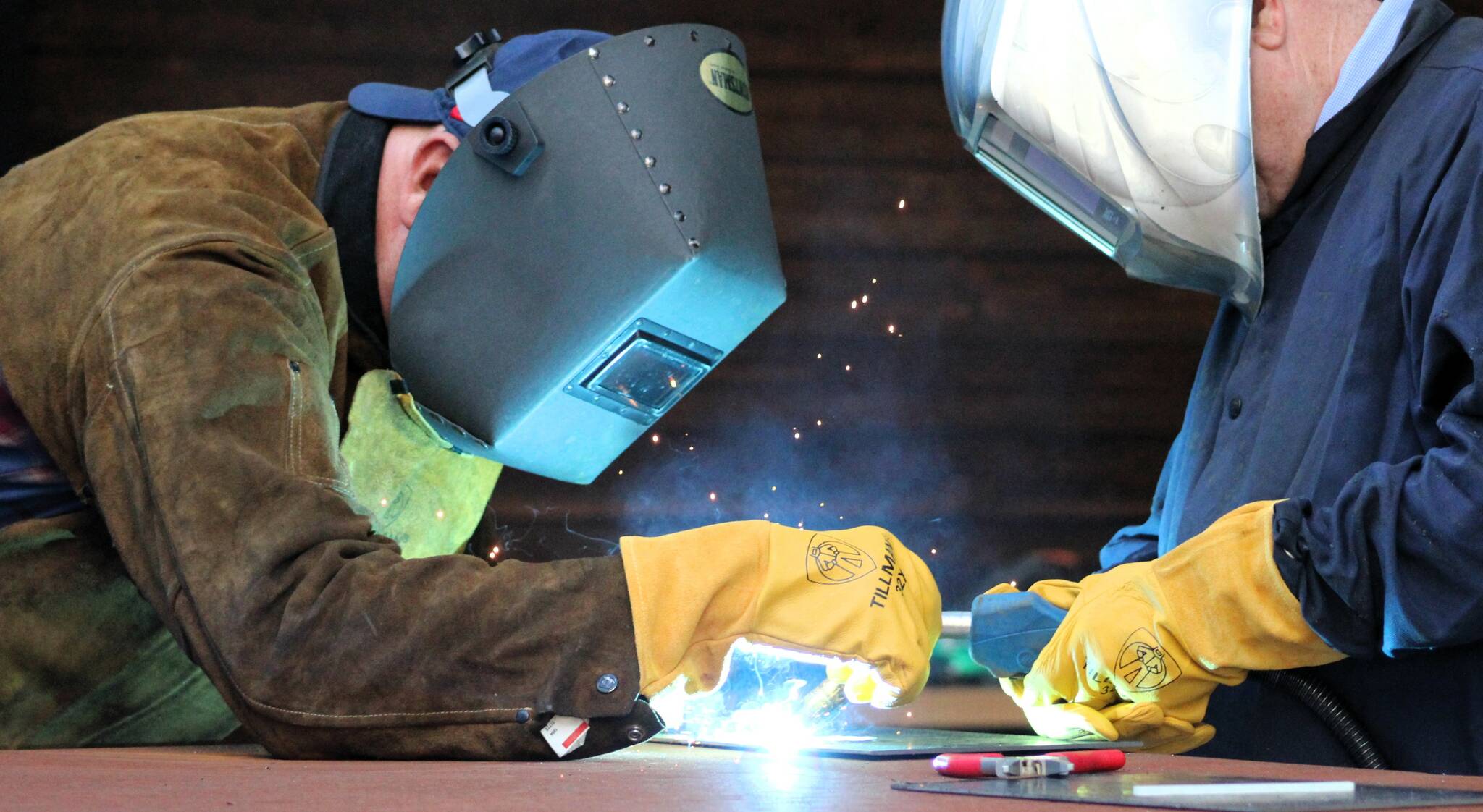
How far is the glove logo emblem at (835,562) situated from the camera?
1368 mm

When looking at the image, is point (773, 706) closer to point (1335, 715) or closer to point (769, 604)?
point (769, 604)

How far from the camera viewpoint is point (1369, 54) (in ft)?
5.37

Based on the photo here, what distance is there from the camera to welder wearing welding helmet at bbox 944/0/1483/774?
141cm

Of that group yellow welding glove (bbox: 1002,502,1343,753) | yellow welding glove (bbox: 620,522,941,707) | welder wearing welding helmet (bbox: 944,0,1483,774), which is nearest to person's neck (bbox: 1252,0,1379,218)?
welder wearing welding helmet (bbox: 944,0,1483,774)

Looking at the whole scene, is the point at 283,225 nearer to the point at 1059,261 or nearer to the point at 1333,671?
the point at 1333,671

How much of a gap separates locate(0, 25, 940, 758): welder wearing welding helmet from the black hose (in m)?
0.51

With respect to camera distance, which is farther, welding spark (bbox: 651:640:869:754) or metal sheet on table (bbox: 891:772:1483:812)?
welding spark (bbox: 651:640:869:754)

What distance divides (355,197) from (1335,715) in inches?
55.4

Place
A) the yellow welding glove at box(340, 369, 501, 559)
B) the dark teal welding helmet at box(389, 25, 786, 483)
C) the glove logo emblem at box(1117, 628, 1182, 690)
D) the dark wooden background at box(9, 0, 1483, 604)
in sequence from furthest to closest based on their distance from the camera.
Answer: the dark wooden background at box(9, 0, 1483, 604), the yellow welding glove at box(340, 369, 501, 559), the dark teal welding helmet at box(389, 25, 786, 483), the glove logo emblem at box(1117, 628, 1182, 690)

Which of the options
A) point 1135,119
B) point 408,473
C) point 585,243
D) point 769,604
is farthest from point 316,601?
point 1135,119

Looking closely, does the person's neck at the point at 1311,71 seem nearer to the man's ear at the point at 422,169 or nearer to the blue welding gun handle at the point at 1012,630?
the blue welding gun handle at the point at 1012,630

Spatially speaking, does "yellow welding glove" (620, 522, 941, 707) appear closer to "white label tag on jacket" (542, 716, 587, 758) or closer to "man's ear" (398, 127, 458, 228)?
"white label tag on jacket" (542, 716, 587, 758)

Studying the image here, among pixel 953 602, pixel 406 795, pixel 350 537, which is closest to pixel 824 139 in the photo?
pixel 953 602

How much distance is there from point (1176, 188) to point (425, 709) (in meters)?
1.06
